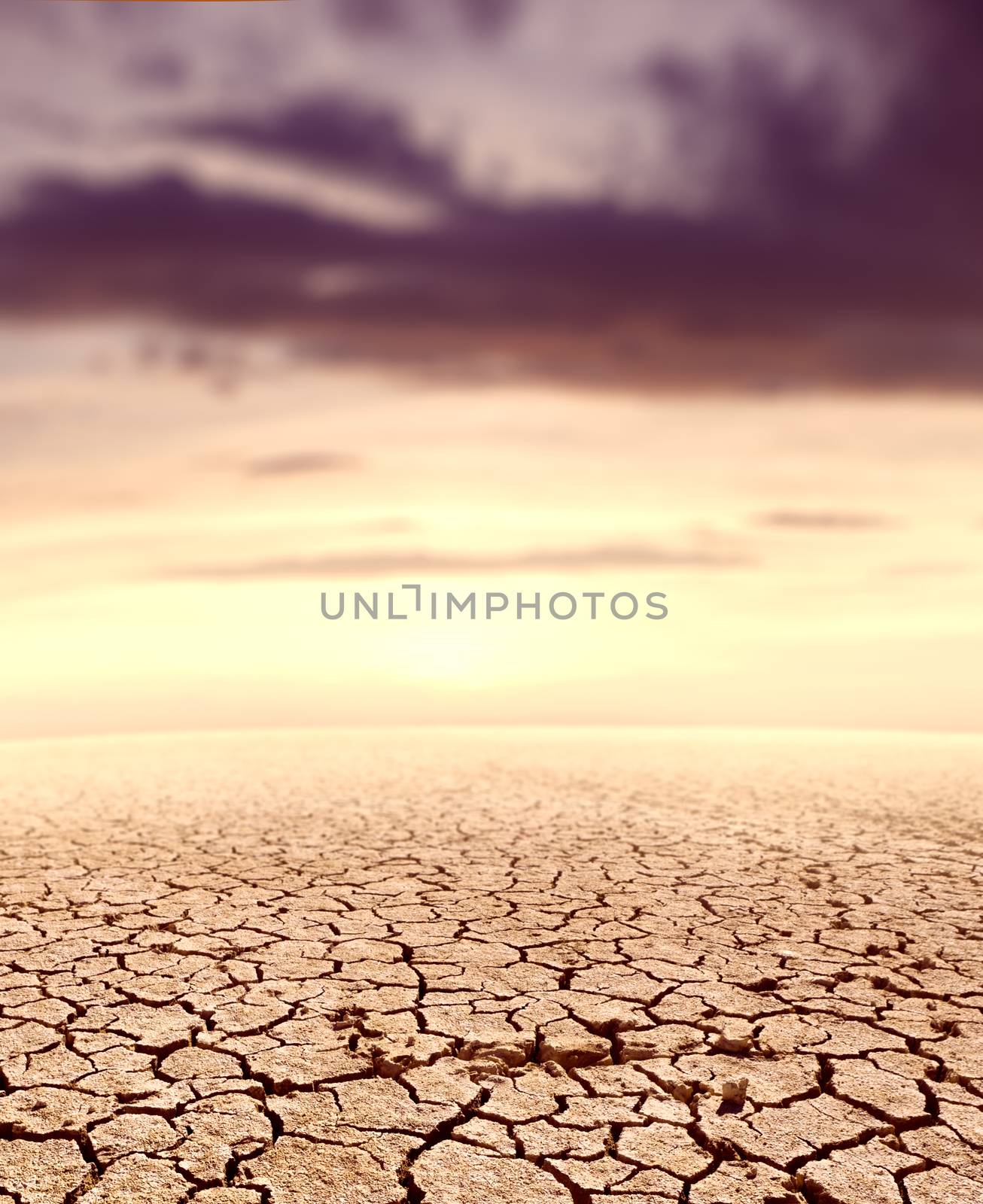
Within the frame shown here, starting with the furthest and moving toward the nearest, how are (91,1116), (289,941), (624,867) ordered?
(624,867), (289,941), (91,1116)

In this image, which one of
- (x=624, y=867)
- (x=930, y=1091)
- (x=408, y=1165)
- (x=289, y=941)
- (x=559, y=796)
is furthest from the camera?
(x=559, y=796)

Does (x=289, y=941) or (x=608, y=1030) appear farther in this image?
(x=289, y=941)

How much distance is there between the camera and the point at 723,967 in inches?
149

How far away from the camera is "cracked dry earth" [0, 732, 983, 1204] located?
2.39 m

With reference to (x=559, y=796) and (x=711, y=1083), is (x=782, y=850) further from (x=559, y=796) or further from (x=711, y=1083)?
(x=711, y=1083)

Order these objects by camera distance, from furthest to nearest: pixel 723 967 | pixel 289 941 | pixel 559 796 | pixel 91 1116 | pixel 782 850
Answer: pixel 559 796
pixel 782 850
pixel 289 941
pixel 723 967
pixel 91 1116

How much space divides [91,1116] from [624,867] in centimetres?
350

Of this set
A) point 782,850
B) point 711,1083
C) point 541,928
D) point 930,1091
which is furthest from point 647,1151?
point 782,850

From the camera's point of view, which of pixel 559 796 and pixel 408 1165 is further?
pixel 559 796

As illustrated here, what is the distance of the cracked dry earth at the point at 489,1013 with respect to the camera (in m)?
2.39

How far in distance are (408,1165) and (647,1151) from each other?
59cm

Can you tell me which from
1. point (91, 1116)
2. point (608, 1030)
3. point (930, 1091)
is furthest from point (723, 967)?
point (91, 1116)

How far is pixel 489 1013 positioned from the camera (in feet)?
10.8

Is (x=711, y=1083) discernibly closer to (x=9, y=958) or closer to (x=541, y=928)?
(x=541, y=928)
